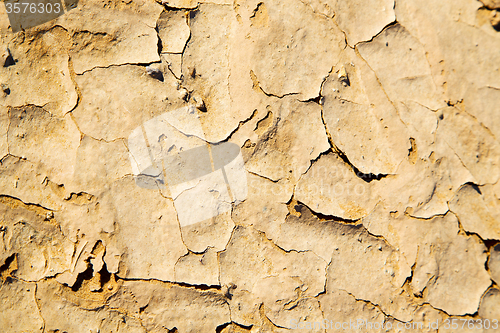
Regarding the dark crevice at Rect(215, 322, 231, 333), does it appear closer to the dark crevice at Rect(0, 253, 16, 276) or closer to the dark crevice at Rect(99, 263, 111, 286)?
the dark crevice at Rect(99, 263, 111, 286)

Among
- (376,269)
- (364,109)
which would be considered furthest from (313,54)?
(376,269)

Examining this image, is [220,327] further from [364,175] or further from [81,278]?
[364,175]

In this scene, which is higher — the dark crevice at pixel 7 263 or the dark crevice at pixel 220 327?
the dark crevice at pixel 7 263

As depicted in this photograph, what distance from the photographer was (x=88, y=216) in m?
1.83

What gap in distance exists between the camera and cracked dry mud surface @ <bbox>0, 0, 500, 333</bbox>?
171 cm

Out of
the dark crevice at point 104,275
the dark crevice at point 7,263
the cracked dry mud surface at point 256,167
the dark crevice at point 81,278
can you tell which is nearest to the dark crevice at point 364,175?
the cracked dry mud surface at point 256,167

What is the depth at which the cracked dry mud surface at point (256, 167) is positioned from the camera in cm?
171

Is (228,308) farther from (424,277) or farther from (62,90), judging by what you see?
(62,90)

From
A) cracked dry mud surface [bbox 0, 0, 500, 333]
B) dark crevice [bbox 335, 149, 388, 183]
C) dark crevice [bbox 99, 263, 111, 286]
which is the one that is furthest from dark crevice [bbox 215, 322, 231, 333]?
dark crevice [bbox 335, 149, 388, 183]

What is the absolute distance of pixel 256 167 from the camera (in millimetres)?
1777

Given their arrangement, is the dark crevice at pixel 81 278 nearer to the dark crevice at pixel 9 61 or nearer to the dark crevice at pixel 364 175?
the dark crevice at pixel 9 61

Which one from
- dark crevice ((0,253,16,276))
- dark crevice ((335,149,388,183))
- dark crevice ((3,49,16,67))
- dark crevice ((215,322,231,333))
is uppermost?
dark crevice ((3,49,16,67))

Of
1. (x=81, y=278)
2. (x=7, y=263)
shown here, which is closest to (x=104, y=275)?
(x=81, y=278)

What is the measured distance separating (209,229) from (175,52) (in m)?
1.23
